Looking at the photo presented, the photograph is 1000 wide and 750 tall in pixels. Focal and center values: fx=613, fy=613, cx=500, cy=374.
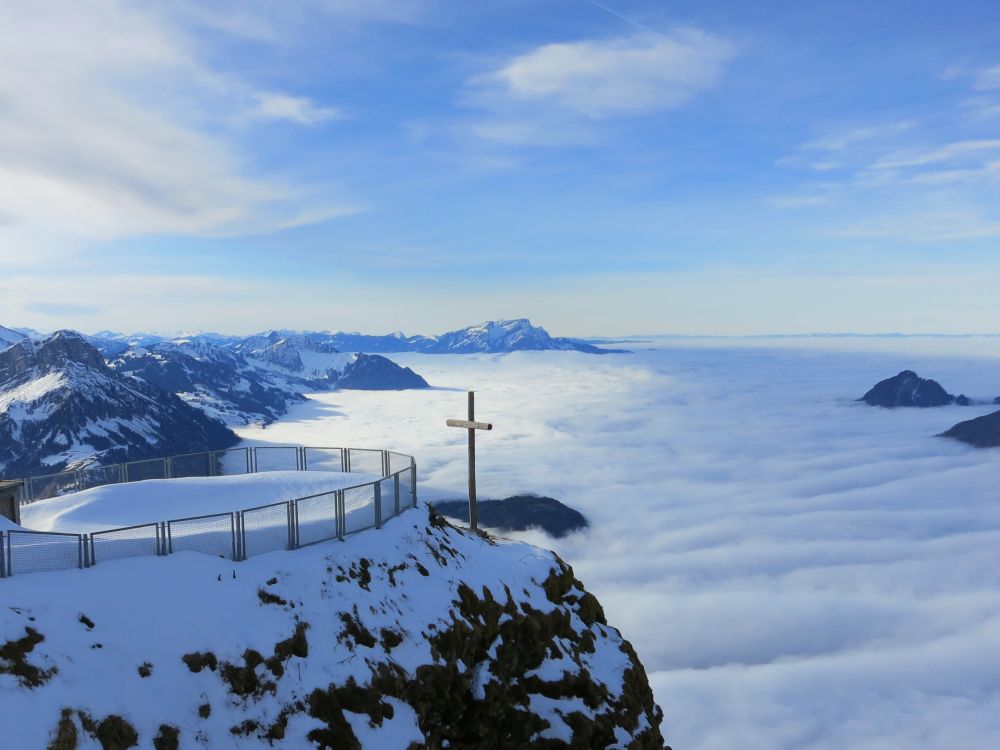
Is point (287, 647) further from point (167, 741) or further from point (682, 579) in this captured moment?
point (682, 579)

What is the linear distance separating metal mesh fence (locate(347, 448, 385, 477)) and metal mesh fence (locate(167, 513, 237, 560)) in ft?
41.3

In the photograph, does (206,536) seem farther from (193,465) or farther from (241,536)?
(193,465)

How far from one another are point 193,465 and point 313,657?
18.0m

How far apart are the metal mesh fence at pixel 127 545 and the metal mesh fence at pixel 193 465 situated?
43.3 feet

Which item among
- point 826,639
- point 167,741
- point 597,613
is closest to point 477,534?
point 597,613

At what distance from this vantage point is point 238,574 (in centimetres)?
1683

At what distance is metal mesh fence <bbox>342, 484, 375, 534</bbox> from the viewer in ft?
68.1

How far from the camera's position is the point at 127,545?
1620 cm

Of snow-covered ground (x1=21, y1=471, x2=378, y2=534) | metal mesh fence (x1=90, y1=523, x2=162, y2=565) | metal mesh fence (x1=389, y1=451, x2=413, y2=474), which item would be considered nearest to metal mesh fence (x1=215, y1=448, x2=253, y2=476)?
snow-covered ground (x1=21, y1=471, x2=378, y2=534)

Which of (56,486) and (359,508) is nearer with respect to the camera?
(359,508)

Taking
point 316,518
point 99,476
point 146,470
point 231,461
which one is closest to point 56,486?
point 99,476

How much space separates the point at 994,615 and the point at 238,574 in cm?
23115

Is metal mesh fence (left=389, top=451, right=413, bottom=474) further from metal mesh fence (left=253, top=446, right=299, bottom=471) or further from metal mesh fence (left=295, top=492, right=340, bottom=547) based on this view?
metal mesh fence (left=295, top=492, right=340, bottom=547)

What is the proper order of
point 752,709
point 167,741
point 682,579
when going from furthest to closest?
point 682,579, point 752,709, point 167,741
